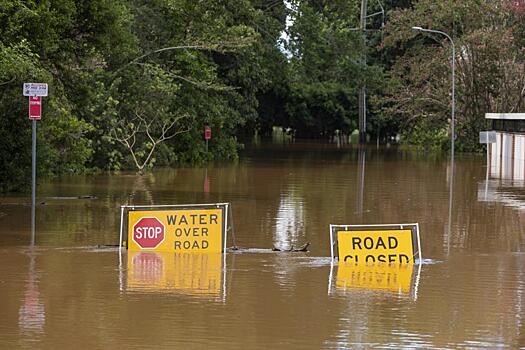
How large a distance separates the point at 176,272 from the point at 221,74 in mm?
43402

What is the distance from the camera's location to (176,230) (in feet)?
59.3

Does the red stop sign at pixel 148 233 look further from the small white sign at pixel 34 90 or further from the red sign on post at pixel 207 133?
the red sign on post at pixel 207 133

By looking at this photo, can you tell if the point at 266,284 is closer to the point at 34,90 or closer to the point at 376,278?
the point at 376,278

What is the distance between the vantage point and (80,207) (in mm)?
27438

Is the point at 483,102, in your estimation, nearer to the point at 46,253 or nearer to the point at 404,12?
the point at 404,12

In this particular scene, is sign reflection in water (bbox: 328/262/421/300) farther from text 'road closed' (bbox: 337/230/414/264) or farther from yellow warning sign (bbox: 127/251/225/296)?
yellow warning sign (bbox: 127/251/225/296)

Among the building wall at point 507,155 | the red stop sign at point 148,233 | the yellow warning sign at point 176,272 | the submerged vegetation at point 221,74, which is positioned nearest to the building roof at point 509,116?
the building wall at point 507,155

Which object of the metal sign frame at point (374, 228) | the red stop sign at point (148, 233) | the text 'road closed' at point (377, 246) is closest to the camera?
the metal sign frame at point (374, 228)

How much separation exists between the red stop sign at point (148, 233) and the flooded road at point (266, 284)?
232mm

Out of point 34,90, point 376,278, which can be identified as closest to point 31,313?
point 376,278

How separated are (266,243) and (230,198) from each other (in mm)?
10445

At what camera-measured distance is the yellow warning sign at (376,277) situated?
50.3 ft

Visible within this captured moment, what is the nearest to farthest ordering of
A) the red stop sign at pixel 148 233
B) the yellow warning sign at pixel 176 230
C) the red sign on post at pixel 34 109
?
1. the yellow warning sign at pixel 176 230
2. the red stop sign at pixel 148 233
3. the red sign on post at pixel 34 109

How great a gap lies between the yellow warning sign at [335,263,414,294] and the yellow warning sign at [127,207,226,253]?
81.5 inches
